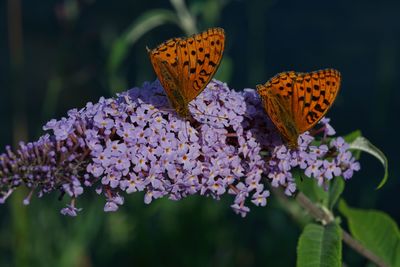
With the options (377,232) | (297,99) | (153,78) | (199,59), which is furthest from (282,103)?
(153,78)

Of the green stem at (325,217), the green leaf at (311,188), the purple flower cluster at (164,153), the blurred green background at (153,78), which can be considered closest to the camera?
the purple flower cluster at (164,153)

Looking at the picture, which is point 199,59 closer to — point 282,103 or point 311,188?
point 282,103

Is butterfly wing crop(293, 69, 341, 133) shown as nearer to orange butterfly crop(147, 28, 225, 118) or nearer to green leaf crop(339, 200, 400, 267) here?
orange butterfly crop(147, 28, 225, 118)

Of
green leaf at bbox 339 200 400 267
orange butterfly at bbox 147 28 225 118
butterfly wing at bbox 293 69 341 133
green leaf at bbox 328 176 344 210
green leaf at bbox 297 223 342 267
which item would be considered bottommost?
green leaf at bbox 339 200 400 267

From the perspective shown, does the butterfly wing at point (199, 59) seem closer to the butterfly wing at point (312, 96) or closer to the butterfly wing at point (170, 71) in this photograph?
the butterfly wing at point (170, 71)

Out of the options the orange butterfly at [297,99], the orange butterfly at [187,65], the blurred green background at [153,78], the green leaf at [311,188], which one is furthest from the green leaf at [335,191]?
the blurred green background at [153,78]

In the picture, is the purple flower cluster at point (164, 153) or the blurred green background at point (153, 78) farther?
the blurred green background at point (153, 78)

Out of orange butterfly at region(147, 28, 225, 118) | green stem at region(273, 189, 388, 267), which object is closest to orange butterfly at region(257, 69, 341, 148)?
orange butterfly at region(147, 28, 225, 118)
